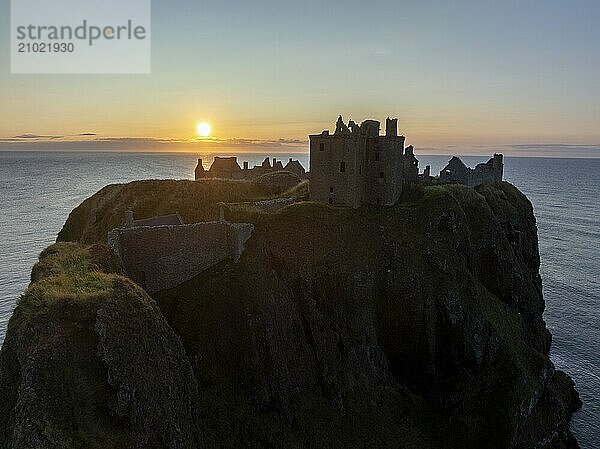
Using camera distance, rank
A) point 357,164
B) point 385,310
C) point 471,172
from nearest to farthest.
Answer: point 385,310 → point 357,164 → point 471,172

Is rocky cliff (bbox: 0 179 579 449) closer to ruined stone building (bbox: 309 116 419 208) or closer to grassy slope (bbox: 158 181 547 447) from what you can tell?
grassy slope (bbox: 158 181 547 447)

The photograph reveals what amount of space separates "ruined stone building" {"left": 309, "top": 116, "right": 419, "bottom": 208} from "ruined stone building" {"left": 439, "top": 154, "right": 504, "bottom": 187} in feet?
60.1

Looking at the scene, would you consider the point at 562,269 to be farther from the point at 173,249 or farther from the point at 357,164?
the point at 173,249

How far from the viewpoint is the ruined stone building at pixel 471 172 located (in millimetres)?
73750

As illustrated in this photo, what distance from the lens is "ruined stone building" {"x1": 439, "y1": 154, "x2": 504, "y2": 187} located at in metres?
73.8

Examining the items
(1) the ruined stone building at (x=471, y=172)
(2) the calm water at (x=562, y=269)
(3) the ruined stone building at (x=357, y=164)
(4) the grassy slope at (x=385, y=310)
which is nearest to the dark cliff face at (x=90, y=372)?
(4) the grassy slope at (x=385, y=310)

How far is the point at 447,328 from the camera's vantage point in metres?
49.7

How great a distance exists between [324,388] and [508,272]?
98.8 ft

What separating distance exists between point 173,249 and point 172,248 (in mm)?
136

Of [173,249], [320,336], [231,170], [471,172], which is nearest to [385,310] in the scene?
[320,336]

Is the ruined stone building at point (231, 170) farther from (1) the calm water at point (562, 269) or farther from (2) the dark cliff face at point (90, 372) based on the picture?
(2) the dark cliff face at point (90, 372)

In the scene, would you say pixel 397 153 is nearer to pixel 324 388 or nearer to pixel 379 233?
pixel 379 233

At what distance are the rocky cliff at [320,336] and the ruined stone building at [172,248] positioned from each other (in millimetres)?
1247

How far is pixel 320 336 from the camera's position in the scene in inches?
1795
